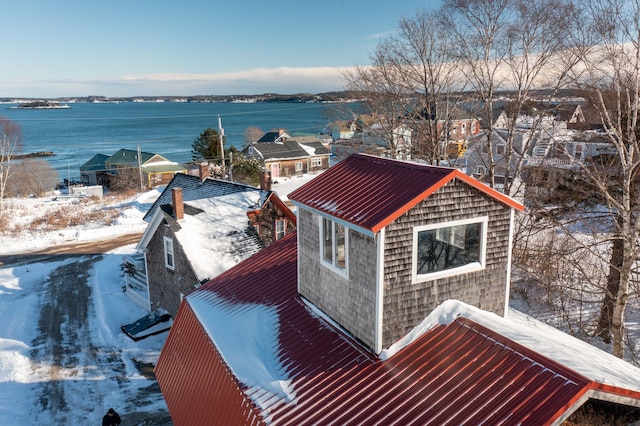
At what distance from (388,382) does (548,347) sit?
2.63 m

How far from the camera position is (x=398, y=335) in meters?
8.29

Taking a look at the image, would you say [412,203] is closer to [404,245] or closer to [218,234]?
[404,245]

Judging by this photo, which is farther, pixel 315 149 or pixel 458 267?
pixel 315 149

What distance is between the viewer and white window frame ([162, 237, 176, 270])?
19.6m

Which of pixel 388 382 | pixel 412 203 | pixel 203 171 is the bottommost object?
pixel 388 382

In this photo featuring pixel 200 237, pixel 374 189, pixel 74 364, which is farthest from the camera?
pixel 200 237

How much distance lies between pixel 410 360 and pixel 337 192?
3.61 metres

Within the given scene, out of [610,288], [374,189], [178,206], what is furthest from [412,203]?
[178,206]

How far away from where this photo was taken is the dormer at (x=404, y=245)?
26.2 feet

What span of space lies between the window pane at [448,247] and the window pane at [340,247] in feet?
5.43

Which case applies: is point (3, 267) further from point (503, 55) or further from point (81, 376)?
point (503, 55)

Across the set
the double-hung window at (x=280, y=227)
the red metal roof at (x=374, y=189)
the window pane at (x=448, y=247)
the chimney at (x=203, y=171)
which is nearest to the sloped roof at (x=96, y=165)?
the chimney at (x=203, y=171)

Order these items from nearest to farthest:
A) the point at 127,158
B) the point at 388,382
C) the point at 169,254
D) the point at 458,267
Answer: the point at 388,382
the point at 458,267
the point at 169,254
the point at 127,158

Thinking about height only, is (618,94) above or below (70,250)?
above
